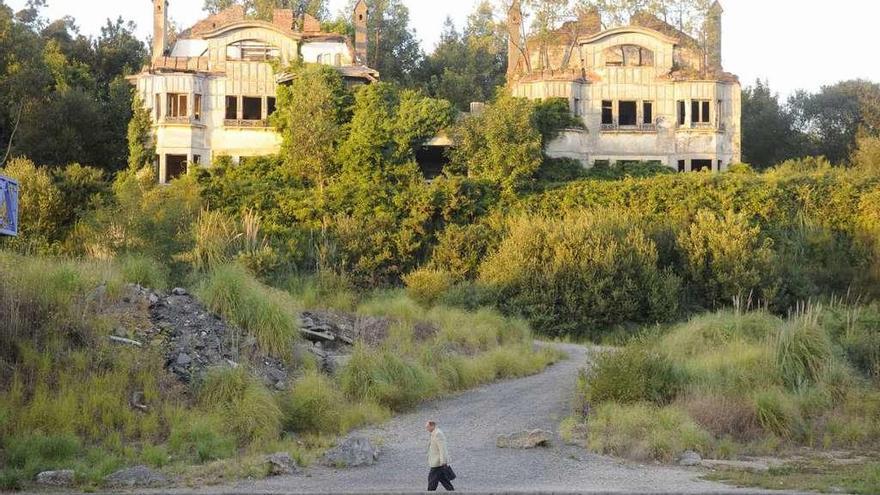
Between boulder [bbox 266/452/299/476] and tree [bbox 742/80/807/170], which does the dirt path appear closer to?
boulder [bbox 266/452/299/476]

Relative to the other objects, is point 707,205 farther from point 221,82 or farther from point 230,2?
point 230,2

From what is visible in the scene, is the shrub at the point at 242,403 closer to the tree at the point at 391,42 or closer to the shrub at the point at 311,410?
the shrub at the point at 311,410

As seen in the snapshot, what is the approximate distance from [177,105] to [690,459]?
117ft

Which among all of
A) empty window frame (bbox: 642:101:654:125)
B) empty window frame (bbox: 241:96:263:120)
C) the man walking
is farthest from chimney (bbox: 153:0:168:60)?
the man walking

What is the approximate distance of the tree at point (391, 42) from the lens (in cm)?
6794

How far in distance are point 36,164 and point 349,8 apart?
2391cm

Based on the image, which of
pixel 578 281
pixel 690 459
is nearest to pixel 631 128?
pixel 578 281

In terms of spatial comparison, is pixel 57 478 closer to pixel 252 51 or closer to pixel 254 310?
pixel 254 310

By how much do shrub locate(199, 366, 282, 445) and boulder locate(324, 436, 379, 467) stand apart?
1.84m

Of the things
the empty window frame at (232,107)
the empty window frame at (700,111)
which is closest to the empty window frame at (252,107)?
the empty window frame at (232,107)

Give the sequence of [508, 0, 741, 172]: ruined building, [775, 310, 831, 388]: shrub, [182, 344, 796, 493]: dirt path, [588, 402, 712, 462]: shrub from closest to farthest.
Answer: [182, 344, 796, 493]: dirt path, [588, 402, 712, 462]: shrub, [775, 310, 831, 388]: shrub, [508, 0, 741, 172]: ruined building

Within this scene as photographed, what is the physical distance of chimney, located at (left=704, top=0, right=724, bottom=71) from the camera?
5619 cm

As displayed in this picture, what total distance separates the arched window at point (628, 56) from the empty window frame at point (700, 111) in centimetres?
268

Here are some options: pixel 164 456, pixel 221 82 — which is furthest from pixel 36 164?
pixel 164 456
